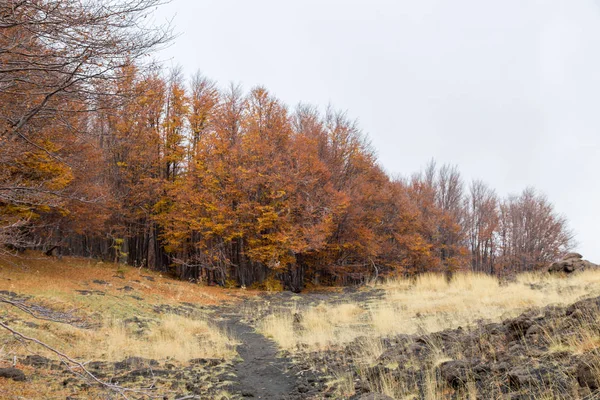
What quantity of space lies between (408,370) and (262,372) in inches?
130

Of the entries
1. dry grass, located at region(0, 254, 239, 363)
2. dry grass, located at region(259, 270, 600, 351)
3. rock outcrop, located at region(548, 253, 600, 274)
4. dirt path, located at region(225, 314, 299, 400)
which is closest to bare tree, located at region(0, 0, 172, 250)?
dry grass, located at region(0, 254, 239, 363)

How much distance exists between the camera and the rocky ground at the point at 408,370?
4.97 meters

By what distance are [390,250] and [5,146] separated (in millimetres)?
29801

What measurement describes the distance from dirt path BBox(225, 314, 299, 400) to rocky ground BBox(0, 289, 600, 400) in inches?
0.8

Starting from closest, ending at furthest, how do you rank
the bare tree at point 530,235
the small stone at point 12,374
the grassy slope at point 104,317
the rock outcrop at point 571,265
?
the small stone at point 12,374 < the grassy slope at point 104,317 < the rock outcrop at point 571,265 < the bare tree at point 530,235

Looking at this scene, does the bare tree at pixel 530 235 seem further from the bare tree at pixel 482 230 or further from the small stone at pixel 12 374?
the small stone at pixel 12 374

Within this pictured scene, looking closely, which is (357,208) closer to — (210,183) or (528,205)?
(210,183)

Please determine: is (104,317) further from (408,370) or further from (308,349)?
(408,370)

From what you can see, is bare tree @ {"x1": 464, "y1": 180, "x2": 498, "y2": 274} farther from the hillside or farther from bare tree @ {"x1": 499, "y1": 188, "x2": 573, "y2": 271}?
the hillside

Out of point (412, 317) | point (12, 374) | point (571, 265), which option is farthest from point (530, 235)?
point (12, 374)

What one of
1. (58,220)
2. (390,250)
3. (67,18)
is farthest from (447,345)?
(390,250)

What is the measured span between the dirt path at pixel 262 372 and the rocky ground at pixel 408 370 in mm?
21

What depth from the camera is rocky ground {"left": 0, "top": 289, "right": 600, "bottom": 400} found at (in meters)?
4.97

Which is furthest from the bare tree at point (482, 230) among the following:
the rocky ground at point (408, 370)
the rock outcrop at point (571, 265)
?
the rocky ground at point (408, 370)
